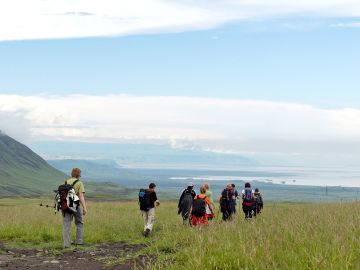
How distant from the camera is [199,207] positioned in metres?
17.8

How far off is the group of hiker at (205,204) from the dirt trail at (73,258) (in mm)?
2818

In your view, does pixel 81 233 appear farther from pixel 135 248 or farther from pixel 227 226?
pixel 227 226

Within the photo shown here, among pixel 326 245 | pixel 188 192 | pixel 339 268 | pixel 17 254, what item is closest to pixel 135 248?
pixel 17 254

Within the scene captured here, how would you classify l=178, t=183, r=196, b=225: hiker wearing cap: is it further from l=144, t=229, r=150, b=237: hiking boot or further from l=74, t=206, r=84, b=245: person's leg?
l=74, t=206, r=84, b=245: person's leg

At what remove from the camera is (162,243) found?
1337 centimetres

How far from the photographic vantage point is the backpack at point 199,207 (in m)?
17.7

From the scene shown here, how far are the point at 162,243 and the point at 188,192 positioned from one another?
20.7ft

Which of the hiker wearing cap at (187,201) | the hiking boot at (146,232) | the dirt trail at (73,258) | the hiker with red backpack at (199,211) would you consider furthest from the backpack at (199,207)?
the dirt trail at (73,258)

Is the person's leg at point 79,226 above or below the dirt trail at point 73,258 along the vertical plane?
above

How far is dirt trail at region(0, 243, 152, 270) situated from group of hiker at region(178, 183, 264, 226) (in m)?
2.82

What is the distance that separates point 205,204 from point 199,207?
11.4 inches

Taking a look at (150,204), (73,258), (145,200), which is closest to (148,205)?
(150,204)

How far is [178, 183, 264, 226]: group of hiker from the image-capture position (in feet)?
58.5

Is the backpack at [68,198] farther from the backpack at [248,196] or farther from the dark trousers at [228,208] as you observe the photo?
the backpack at [248,196]
